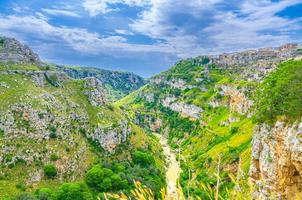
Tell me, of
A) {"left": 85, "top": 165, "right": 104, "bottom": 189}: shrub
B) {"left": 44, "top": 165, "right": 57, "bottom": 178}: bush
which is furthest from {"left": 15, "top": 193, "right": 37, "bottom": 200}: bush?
{"left": 85, "top": 165, "right": 104, "bottom": 189}: shrub

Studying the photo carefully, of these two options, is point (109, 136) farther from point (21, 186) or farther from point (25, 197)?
point (25, 197)

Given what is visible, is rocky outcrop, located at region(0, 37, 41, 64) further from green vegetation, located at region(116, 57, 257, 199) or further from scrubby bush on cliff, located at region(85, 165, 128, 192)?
green vegetation, located at region(116, 57, 257, 199)

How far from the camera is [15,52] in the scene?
382ft

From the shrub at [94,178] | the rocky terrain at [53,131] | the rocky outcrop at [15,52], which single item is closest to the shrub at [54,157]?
the rocky terrain at [53,131]

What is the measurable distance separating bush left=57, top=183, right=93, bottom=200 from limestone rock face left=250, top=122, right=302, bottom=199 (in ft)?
130

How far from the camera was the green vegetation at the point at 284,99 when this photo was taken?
4391 cm

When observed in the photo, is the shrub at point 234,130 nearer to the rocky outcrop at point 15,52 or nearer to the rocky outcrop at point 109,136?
the rocky outcrop at point 109,136

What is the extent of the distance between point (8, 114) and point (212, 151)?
Answer: 65.8 metres

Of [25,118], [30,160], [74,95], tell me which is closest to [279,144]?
[30,160]

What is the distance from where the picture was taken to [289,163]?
41.8 metres

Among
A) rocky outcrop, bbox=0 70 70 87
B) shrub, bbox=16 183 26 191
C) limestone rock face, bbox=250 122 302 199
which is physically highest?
rocky outcrop, bbox=0 70 70 87

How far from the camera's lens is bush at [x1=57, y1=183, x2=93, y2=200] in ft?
239

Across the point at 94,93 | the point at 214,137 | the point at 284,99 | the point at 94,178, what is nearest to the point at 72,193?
the point at 94,178

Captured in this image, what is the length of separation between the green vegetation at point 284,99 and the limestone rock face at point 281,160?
151 cm
